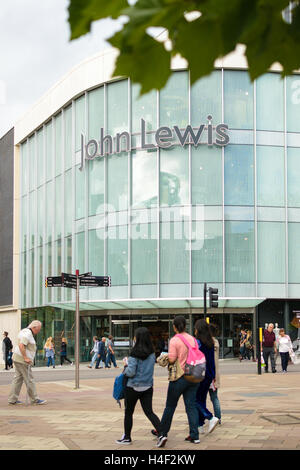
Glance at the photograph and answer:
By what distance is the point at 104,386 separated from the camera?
20.0 metres

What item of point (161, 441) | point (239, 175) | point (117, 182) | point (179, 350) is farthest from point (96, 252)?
point (161, 441)

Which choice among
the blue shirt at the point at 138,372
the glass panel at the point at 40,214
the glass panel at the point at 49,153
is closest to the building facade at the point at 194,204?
the glass panel at the point at 49,153

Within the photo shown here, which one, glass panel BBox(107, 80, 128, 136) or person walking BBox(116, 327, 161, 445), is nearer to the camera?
person walking BBox(116, 327, 161, 445)

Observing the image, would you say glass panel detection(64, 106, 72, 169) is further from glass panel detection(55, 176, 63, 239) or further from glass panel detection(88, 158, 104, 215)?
glass panel detection(88, 158, 104, 215)

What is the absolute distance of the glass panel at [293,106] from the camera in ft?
117

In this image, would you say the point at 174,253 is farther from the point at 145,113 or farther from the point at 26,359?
the point at 26,359

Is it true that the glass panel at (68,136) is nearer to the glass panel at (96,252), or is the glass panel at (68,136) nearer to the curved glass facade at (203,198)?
the curved glass facade at (203,198)

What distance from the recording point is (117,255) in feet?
120

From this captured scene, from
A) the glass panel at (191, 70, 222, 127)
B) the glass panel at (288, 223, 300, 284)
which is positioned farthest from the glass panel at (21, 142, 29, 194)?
the glass panel at (288, 223, 300, 284)

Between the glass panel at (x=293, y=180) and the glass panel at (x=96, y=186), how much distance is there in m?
9.13

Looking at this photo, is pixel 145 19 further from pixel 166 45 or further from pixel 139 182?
pixel 139 182

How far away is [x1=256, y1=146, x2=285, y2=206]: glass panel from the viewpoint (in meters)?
35.1

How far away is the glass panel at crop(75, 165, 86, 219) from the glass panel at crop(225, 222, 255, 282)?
807cm

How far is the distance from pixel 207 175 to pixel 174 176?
1.58m
